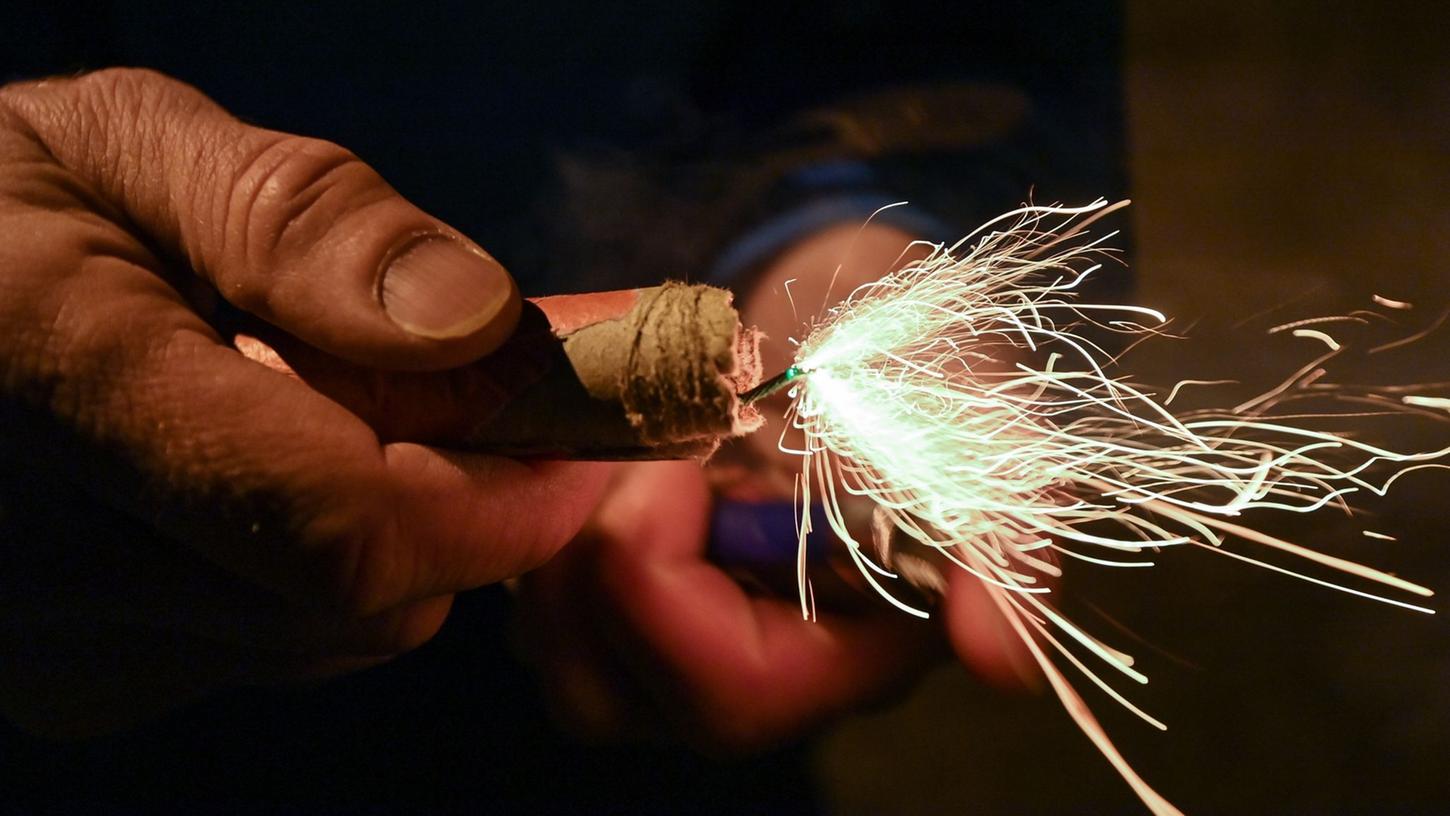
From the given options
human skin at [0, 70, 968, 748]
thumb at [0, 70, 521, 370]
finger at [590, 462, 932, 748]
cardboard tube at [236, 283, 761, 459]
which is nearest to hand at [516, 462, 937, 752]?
finger at [590, 462, 932, 748]

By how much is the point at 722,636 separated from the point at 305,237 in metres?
0.66

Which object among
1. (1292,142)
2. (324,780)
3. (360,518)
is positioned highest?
(1292,142)

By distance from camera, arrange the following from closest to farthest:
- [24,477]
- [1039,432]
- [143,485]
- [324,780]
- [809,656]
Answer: [143,485], [24,477], [1039,432], [809,656], [324,780]

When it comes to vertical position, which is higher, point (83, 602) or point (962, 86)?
point (962, 86)

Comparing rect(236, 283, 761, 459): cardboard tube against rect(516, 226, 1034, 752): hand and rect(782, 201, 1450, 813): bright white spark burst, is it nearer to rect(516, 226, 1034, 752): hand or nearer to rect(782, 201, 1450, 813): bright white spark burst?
rect(782, 201, 1450, 813): bright white spark burst

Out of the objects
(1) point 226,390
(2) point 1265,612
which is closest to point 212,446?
(1) point 226,390

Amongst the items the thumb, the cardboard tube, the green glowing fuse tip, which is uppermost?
the thumb

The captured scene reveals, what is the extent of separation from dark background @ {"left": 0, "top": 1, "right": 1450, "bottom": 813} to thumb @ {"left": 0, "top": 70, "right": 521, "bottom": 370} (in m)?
0.58

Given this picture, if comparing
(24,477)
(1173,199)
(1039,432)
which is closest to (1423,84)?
(1173,199)

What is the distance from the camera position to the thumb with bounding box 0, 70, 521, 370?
0.59 meters

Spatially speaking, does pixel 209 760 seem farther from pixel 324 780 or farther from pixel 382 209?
pixel 382 209

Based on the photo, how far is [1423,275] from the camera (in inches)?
43.6

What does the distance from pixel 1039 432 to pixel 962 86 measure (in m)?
0.62

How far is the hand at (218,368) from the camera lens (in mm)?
555
